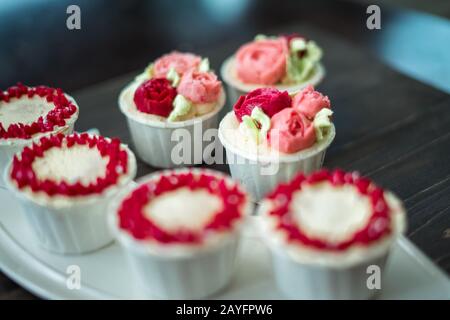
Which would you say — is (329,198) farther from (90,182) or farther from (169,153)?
(169,153)

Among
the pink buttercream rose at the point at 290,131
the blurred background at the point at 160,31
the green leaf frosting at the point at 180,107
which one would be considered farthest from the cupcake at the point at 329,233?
the blurred background at the point at 160,31

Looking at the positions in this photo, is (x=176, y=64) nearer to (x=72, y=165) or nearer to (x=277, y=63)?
(x=277, y=63)

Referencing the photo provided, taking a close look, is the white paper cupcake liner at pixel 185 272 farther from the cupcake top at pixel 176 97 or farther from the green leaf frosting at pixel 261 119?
the cupcake top at pixel 176 97

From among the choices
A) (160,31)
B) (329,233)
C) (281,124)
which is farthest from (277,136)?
(160,31)

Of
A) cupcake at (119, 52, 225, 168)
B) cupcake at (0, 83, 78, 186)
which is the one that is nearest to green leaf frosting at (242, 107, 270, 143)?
cupcake at (119, 52, 225, 168)

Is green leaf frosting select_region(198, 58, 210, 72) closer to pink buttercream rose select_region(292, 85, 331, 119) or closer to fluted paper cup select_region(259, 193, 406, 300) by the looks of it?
pink buttercream rose select_region(292, 85, 331, 119)

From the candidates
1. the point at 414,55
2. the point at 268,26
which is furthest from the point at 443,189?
the point at 268,26
